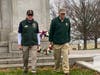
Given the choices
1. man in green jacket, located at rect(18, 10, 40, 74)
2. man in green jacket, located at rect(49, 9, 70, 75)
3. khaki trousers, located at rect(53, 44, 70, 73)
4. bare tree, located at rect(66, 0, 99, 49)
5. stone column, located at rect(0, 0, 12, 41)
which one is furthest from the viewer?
bare tree, located at rect(66, 0, 99, 49)

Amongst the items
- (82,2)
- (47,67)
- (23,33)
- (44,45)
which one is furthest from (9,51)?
(82,2)

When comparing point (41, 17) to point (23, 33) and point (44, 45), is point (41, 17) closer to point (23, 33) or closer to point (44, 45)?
point (44, 45)

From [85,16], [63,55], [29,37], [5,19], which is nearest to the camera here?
[63,55]

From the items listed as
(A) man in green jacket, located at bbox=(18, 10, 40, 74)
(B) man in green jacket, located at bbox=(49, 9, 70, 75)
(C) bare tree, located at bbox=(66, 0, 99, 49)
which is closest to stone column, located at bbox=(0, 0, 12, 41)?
(A) man in green jacket, located at bbox=(18, 10, 40, 74)

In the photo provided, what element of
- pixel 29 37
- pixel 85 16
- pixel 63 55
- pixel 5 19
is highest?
pixel 85 16

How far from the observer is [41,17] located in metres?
16.7

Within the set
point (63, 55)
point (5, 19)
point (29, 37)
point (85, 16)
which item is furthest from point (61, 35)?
point (85, 16)

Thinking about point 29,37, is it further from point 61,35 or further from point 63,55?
point 63,55

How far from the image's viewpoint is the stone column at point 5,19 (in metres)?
16.9

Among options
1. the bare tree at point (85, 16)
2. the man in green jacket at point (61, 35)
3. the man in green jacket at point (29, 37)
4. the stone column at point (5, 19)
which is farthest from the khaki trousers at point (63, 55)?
the bare tree at point (85, 16)

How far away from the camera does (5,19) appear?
1705 centimetres

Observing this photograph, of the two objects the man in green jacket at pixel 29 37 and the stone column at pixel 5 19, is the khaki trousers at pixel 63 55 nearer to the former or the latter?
the man in green jacket at pixel 29 37

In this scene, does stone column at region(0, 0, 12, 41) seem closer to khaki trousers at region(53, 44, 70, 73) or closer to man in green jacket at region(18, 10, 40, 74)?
man in green jacket at region(18, 10, 40, 74)

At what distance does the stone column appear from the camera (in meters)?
16.9
